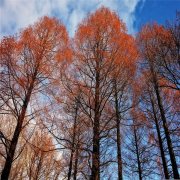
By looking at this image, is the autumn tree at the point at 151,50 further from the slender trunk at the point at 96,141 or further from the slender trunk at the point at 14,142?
the slender trunk at the point at 14,142

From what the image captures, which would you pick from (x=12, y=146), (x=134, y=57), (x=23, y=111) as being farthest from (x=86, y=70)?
(x=12, y=146)

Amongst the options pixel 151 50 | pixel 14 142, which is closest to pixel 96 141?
pixel 14 142

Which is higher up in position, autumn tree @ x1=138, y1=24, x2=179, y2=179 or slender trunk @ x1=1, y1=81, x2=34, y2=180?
autumn tree @ x1=138, y1=24, x2=179, y2=179

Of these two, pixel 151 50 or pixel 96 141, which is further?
pixel 151 50

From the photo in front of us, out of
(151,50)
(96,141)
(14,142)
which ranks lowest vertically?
(96,141)

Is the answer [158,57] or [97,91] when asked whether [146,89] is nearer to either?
[158,57]

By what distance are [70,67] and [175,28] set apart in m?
5.23

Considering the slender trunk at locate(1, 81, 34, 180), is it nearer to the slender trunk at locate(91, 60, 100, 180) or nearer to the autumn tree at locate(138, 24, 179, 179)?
the slender trunk at locate(91, 60, 100, 180)

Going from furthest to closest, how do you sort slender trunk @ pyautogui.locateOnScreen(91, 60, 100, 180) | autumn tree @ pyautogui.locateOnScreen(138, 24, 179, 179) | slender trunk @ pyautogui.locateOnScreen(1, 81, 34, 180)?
1. autumn tree @ pyautogui.locateOnScreen(138, 24, 179, 179)
2. slender trunk @ pyautogui.locateOnScreen(1, 81, 34, 180)
3. slender trunk @ pyautogui.locateOnScreen(91, 60, 100, 180)

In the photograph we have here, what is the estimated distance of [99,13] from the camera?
10398 millimetres

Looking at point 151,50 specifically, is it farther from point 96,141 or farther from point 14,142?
point 14,142

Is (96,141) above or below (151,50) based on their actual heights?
below

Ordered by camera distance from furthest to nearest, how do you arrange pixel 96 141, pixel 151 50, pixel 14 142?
pixel 151 50 < pixel 14 142 < pixel 96 141

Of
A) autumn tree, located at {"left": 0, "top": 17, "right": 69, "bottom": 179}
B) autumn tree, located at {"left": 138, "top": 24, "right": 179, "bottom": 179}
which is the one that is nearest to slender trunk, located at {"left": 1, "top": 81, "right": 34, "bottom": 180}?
autumn tree, located at {"left": 0, "top": 17, "right": 69, "bottom": 179}
